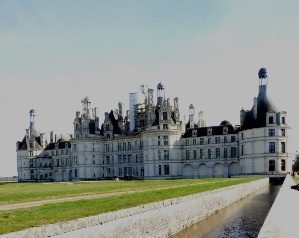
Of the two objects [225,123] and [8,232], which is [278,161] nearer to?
[225,123]

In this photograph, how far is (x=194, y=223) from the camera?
2705cm

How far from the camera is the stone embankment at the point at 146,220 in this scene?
1377 centimetres

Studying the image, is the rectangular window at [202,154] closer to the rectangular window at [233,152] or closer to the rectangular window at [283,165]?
the rectangular window at [233,152]

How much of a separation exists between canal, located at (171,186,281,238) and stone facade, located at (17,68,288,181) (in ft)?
130

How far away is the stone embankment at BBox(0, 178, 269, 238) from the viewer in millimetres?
13773

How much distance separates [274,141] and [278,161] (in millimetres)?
3352

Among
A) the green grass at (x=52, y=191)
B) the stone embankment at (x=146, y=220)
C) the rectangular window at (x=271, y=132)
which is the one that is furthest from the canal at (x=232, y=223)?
the rectangular window at (x=271, y=132)

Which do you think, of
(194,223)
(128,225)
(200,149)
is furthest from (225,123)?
(128,225)

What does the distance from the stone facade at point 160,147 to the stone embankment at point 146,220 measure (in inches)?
1661

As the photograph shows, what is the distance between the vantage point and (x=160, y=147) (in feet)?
281

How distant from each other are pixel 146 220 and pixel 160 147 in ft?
216

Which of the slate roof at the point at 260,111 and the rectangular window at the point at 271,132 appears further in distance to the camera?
the slate roof at the point at 260,111

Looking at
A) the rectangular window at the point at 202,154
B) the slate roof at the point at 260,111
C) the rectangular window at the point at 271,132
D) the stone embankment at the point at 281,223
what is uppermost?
the slate roof at the point at 260,111

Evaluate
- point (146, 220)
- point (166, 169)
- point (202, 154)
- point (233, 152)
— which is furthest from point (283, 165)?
point (146, 220)
